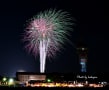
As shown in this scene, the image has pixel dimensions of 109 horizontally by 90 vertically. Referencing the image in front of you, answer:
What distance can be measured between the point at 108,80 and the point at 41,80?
1354 inches

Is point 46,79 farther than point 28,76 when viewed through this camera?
No

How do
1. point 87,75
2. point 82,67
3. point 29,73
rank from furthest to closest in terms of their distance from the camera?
point 82,67 < point 87,75 < point 29,73

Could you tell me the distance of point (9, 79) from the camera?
5192 inches

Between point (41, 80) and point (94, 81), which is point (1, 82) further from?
point (94, 81)

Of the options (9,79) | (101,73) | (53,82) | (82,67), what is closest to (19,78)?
(9,79)

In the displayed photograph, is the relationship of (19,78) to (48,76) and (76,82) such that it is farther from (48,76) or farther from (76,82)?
(76,82)

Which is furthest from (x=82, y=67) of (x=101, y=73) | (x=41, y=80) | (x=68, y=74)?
(x=41, y=80)

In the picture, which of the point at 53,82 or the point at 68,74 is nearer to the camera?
the point at 53,82

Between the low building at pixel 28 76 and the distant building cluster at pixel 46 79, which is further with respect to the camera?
the low building at pixel 28 76

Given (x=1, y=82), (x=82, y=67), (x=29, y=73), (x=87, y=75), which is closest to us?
(x=1, y=82)

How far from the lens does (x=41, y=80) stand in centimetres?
Result: 13075

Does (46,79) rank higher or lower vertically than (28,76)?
lower

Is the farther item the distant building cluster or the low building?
the low building

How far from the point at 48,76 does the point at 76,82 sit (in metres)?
10.8
